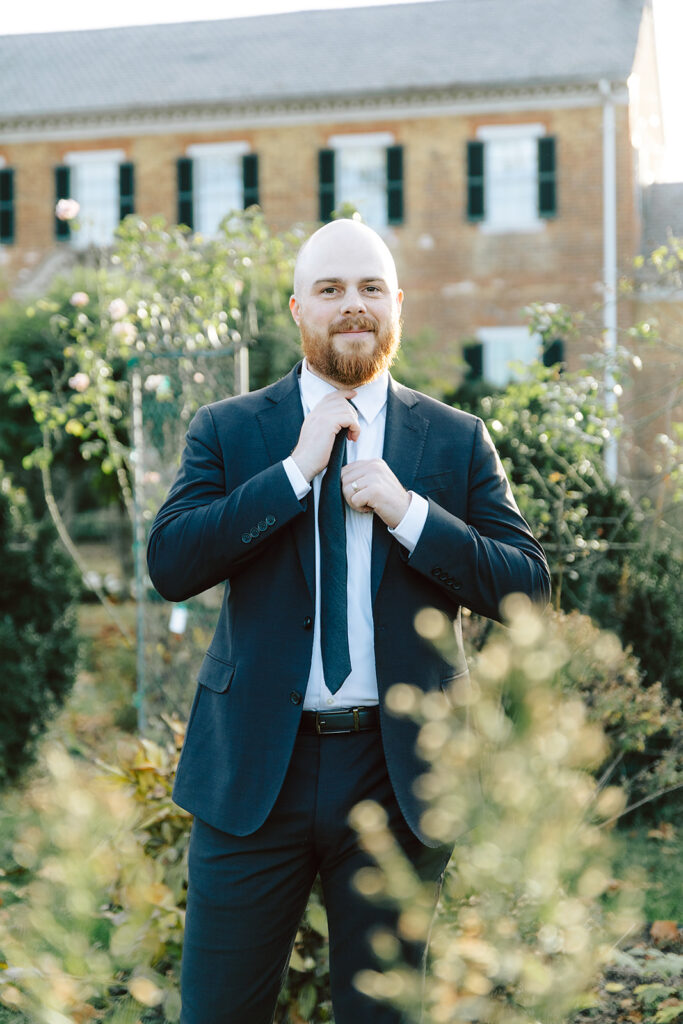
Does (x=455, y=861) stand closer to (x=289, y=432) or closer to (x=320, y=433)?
(x=289, y=432)

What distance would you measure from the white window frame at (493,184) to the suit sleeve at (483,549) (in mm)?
17036

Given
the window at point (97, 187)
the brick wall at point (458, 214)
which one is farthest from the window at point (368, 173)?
the window at point (97, 187)

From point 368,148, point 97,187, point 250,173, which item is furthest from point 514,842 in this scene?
point 97,187

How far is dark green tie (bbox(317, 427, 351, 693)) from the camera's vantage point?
233cm

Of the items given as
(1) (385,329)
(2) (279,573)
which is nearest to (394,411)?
(1) (385,329)

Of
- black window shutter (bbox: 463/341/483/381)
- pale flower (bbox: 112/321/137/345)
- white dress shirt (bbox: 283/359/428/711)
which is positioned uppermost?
black window shutter (bbox: 463/341/483/381)

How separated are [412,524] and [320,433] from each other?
26 centimetres

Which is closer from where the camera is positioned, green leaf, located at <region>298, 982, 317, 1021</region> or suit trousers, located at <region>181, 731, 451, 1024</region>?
suit trousers, located at <region>181, 731, 451, 1024</region>

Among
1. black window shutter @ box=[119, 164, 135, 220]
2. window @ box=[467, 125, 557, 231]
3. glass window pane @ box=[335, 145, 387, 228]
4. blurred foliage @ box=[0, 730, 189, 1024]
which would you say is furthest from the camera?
black window shutter @ box=[119, 164, 135, 220]

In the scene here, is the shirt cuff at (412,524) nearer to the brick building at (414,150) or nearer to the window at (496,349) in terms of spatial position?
the brick building at (414,150)

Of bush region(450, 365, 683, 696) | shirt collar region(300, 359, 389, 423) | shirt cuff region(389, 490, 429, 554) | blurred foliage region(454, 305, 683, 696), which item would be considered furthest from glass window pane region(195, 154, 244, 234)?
shirt cuff region(389, 490, 429, 554)

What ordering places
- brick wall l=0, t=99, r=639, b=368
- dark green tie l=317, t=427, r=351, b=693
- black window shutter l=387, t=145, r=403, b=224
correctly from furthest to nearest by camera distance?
1. black window shutter l=387, t=145, r=403, b=224
2. brick wall l=0, t=99, r=639, b=368
3. dark green tie l=317, t=427, r=351, b=693

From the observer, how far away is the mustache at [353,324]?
7.75 ft

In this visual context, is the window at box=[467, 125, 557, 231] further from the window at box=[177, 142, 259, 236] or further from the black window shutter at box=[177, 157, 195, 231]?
the black window shutter at box=[177, 157, 195, 231]
